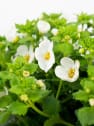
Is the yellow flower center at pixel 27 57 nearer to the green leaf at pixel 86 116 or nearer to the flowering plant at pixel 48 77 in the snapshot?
the flowering plant at pixel 48 77

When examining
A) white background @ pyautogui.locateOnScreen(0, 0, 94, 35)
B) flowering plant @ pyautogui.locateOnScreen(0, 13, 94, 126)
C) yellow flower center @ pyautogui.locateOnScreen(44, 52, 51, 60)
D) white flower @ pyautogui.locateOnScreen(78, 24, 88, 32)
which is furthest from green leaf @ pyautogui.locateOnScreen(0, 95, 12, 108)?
A: white background @ pyautogui.locateOnScreen(0, 0, 94, 35)

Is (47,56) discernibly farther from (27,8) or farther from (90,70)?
(27,8)

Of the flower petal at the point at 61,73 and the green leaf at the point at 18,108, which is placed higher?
the flower petal at the point at 61,73

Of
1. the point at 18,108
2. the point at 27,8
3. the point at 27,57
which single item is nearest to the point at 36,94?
the point at 18,108

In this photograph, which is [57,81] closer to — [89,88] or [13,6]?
[89,88]

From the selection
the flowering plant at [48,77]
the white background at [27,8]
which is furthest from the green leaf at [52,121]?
the white background at [27,8]

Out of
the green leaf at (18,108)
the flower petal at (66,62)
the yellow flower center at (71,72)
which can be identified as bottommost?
the green leaf at (18,108)

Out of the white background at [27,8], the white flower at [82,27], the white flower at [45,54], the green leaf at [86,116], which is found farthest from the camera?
the white background at [27,8]

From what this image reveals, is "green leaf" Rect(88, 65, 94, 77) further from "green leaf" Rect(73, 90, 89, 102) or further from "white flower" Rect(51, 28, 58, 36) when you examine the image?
"white flower" Rect(51, 28, 58, 36)

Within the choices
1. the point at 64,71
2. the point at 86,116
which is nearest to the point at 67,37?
the point at 64,71
